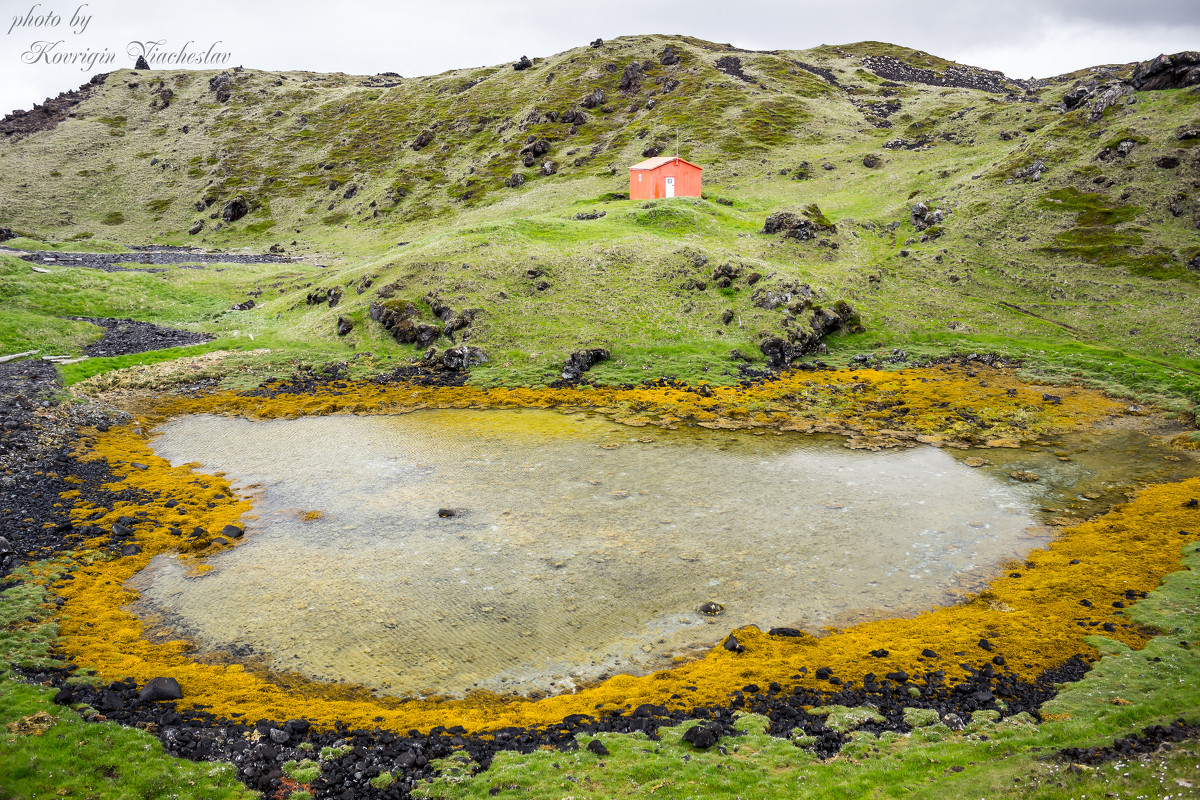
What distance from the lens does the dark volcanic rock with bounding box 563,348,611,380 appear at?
175 ft

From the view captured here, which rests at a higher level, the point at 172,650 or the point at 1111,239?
the point at 1111,239

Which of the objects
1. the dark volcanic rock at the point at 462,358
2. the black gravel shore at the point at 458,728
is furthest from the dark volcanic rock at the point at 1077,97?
the black gravel shore at the point at 458,728

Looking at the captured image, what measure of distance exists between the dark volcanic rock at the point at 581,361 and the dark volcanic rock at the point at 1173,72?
304 ft

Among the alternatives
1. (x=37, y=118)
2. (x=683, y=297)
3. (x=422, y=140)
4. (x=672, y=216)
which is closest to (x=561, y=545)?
(x=683, y=297)

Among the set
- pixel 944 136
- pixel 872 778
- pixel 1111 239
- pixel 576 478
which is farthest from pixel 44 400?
pixel 944 136

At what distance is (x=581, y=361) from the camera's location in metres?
54.3

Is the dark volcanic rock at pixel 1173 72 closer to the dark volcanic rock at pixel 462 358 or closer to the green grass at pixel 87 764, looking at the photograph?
the dark volcanic rock at pixel 462 358

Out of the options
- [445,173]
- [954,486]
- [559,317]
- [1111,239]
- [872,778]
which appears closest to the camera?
[872,778]

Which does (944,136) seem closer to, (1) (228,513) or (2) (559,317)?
(2) (559,317)

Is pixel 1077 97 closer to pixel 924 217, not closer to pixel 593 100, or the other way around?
pixel 924 217

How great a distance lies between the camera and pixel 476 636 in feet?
74.3

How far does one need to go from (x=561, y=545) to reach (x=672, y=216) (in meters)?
63.9

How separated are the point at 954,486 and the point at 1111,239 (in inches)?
2229

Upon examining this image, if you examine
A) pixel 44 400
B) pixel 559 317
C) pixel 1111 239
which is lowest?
pixel 44 400
